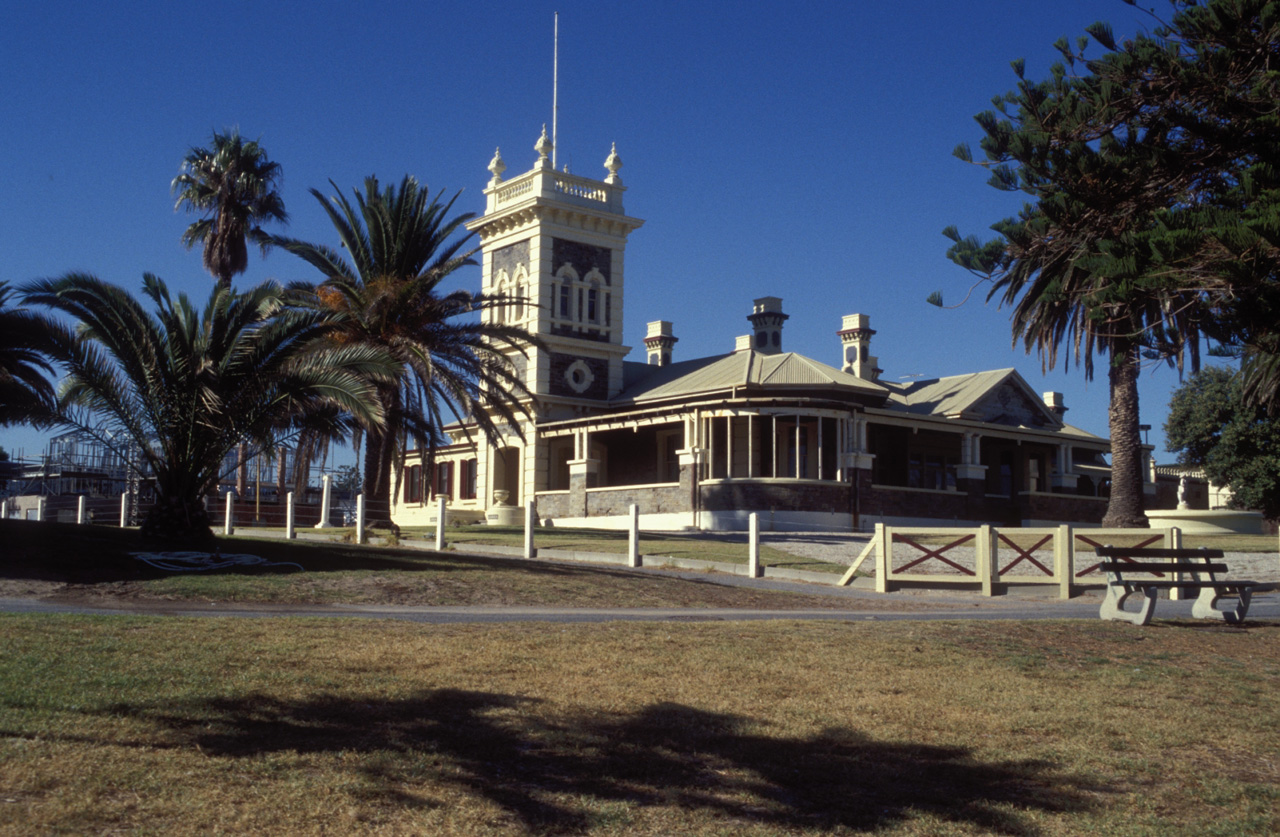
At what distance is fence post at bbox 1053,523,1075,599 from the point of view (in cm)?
1579

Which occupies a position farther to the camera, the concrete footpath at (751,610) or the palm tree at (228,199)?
the palm tree at (228,199)

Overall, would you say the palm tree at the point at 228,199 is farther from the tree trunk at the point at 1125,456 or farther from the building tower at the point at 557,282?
the tree trunk at the point at 1125,456

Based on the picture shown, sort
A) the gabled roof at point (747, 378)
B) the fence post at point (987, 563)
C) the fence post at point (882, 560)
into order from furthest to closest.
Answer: the gabled roof at point (747, 378)
the fence post at point (882, 560)
the fence post at point (987, 563)

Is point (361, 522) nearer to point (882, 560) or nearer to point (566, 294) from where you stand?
point (882, 560)

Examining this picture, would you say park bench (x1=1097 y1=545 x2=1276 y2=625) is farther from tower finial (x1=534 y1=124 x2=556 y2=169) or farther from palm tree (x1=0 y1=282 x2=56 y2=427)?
tower finial (x1=534 y1=124 x2=556 y2=169)

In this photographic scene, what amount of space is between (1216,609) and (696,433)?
75.1 ft

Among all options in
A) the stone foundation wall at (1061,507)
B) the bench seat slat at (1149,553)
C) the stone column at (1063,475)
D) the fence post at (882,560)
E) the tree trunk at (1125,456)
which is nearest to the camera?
the bench seat slat at (1149,553)

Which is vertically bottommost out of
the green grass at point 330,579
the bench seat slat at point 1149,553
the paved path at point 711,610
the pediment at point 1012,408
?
the paved path at point 711,610

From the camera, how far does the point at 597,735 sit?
23.4ft

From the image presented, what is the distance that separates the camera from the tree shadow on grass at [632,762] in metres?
6.14

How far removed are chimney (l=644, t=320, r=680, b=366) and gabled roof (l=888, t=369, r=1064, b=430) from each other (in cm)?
1095

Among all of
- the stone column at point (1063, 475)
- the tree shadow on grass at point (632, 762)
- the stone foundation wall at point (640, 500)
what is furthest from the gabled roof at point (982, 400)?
the tree shadow on grass at point (632, 762)

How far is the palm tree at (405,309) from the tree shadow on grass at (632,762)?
2082cm

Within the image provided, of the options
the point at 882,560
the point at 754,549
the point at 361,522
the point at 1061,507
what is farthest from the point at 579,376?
the point at 882,560
